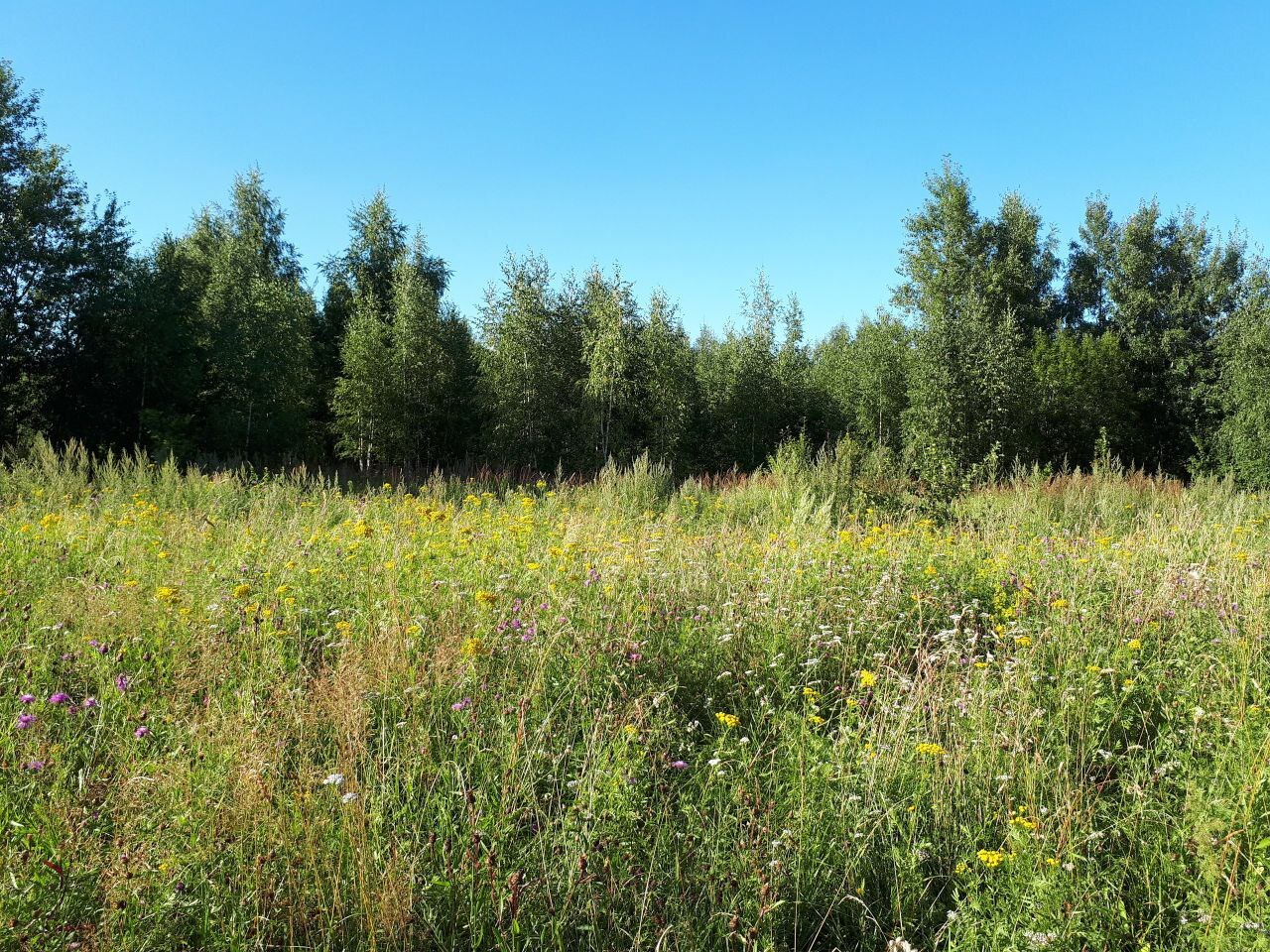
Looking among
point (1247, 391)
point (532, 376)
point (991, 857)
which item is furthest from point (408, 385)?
point (1247, 391)

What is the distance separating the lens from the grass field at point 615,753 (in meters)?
1.76

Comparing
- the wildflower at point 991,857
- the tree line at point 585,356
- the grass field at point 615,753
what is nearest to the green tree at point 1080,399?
the tree line at point 585,356

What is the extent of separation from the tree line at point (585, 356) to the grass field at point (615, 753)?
870cm

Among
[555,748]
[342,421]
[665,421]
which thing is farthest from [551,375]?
[555,748]

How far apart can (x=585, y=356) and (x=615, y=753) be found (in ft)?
54.9

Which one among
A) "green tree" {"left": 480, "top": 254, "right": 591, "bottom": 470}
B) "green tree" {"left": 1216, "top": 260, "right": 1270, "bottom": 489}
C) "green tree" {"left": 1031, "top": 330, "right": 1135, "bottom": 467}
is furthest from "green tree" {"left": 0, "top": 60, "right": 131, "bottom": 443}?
"green tree" {"left": 1216, "top": 260, "right": 1270, "bottom": 489}

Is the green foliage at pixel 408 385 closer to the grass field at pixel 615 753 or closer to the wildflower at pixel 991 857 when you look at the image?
the grass field at pixel 615 753

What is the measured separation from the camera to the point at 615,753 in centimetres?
232

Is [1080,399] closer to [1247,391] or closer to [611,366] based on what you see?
[1247,391]

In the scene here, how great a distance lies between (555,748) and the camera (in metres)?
2.44

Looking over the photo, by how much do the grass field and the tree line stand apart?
870cm

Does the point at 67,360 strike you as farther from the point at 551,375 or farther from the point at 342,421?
the point at 551,375

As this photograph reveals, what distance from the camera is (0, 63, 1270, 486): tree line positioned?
15.4 meters

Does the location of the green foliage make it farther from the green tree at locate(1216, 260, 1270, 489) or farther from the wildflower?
the green tree at locate(1216, 260, 1270, 489)
